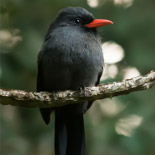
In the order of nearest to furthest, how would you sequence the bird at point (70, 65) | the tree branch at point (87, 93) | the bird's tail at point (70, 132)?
the tree branch at point (87, 93) → the bird at point (70, 65) → the bird's tail at point (70, 132)

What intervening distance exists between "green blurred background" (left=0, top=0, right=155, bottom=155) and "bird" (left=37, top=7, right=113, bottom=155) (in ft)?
1.08

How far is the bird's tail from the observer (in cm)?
511

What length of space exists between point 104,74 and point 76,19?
824mm

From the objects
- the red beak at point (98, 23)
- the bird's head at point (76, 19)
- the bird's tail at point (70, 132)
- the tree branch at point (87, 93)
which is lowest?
the bird's tail at point (70, 132)

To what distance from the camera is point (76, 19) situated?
16.3 feet

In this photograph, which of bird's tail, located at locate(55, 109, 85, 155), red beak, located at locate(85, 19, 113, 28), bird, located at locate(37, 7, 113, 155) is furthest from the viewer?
bird's tail, located at locate(55, 109, 85, 155)

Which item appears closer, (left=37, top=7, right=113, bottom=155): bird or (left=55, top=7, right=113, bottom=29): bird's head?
(left=37, top=7, right=113, bottom=155): bird

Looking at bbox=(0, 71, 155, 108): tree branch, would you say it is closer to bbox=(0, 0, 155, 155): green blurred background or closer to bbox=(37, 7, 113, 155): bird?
bbox=(37, 7, 113, 155): bird

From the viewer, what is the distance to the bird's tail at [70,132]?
5113 millimetres

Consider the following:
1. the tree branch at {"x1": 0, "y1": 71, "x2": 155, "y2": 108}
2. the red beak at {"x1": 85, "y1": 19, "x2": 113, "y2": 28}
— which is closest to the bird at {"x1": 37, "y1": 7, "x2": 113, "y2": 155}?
the red beak at {"x1": 85, "y1": 19, "x2": 113, "y2": 28}

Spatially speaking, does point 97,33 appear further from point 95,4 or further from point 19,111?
point 19,111

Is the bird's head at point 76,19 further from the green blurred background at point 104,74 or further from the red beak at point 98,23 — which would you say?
the green blurred background at point 104,74

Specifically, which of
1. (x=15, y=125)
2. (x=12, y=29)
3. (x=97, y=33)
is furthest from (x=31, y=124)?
(x=97, y=33)

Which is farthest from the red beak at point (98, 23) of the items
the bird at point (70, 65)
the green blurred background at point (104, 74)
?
the green blurred background at point (104, 74)
